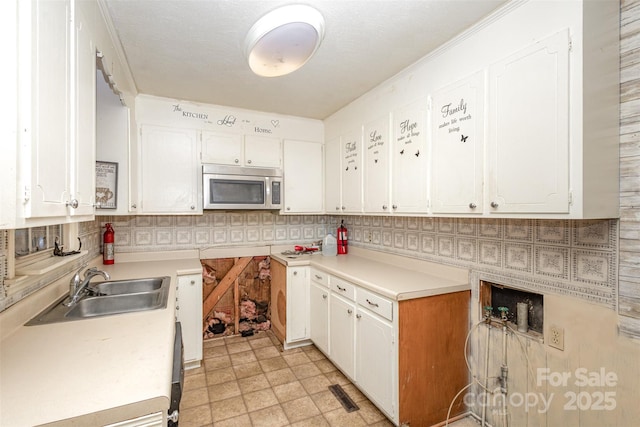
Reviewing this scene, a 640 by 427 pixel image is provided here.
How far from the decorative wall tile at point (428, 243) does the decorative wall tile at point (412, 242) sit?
59 mm

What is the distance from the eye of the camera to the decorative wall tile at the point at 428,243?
229 centimetres

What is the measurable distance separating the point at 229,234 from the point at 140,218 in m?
0.85

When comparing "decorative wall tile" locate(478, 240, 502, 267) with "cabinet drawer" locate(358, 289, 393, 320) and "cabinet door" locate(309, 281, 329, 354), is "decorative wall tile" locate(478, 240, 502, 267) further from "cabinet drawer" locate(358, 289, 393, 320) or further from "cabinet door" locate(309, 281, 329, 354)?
"cabinet door" locate(309, 281, 329, 354)

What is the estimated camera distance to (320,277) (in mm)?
2701

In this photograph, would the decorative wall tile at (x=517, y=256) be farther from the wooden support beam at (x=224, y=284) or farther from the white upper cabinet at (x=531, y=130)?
the wooden support beam at (x=224, y=284)

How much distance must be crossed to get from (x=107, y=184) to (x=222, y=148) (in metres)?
1.01

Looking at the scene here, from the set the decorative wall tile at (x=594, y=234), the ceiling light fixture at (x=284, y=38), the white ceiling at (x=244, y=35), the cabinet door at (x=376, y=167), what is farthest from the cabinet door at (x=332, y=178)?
the decorative wall tile at (x=594, y=234)

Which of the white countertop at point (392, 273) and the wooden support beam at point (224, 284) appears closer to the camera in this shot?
the white countertop at point (392, 273)

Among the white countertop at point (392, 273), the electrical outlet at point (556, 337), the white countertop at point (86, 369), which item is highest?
the white countertop at point (392, 273)

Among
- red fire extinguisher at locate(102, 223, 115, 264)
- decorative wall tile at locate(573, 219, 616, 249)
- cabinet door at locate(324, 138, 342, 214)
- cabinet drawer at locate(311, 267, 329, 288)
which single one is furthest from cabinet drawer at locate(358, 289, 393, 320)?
red fire extinguisher at locate(102, 223, 115, 264)

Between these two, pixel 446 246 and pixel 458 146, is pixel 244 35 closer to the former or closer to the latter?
pixel 458 146

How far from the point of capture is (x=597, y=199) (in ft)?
4.09

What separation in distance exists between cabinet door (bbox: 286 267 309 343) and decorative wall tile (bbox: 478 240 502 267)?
1.56 m

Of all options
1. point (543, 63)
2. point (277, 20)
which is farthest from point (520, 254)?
point (277, 20)
